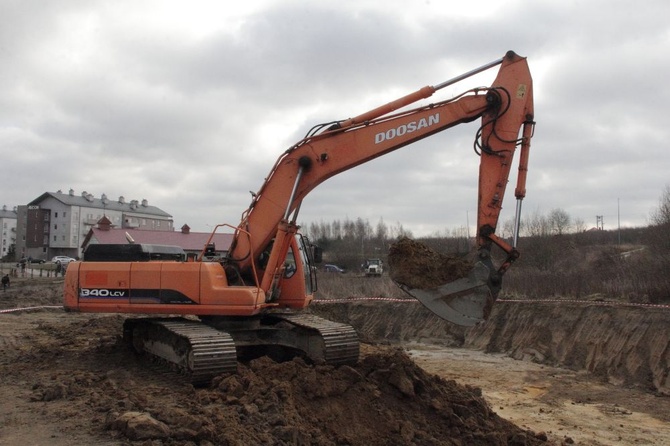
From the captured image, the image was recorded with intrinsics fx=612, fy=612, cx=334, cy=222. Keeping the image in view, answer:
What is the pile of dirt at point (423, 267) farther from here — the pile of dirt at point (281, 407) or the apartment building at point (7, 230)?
the apartment building at point (7, 230)

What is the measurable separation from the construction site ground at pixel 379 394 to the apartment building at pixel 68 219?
7824cm

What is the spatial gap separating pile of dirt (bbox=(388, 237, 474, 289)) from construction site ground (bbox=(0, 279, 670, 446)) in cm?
104

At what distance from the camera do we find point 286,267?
29.9 feet

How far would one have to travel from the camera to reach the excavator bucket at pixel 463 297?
723cm

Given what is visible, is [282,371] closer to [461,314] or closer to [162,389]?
[162,389]

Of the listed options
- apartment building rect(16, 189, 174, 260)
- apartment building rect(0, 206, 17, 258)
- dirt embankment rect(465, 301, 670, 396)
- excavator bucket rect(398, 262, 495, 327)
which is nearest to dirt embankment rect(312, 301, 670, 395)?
dirt embankment rect(465, 301, 670, 396)

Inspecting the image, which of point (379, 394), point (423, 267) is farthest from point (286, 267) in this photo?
point (379, 394)

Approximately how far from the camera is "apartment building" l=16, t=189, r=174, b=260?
8750 cm

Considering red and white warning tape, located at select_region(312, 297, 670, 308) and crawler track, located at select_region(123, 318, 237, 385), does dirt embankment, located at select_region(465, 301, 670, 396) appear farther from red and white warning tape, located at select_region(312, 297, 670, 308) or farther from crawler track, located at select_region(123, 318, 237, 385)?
crawler track, located at select_region(123, 318, 237, 385)

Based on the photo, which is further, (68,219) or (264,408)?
(68,219)

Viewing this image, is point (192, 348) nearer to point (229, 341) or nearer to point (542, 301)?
point (229, 341)

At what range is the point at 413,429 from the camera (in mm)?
6426

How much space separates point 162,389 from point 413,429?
3003 mm

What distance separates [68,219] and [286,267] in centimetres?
8677
